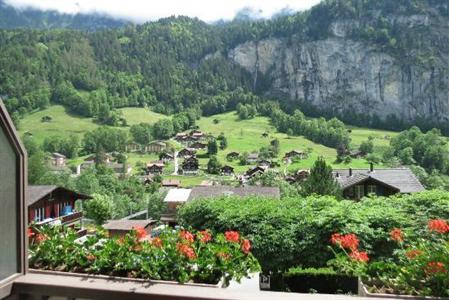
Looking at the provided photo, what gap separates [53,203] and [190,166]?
69.9 metres

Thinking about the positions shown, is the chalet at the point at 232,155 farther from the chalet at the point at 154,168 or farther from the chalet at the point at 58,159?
the chalet at the point at 58,159

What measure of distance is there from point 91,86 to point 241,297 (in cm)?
16433

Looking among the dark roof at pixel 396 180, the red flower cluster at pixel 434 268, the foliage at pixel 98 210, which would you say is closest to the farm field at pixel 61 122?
the foliage at pixel 98 210

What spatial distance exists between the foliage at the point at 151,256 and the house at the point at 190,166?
90.0 metres

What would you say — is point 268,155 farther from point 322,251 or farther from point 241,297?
point 241,297

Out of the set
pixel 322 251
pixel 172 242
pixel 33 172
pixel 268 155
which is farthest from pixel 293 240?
pixel 268 155

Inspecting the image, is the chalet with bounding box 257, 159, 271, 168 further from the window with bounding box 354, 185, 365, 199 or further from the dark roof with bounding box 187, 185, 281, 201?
the window with bounding box 354, 185, 365, 199

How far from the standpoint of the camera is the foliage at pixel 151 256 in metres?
2.62

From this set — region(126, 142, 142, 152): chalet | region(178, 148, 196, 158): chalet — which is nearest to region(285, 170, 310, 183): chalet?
region(178, 148, 196, 158): chalet

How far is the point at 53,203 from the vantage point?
82.8ft

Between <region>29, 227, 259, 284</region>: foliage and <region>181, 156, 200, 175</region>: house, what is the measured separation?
3545 inches

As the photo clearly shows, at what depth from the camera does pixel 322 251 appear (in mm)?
10453

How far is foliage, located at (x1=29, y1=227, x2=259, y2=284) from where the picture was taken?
2.62 metres

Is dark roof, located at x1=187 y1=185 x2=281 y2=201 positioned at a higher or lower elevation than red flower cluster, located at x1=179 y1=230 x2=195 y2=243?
lower
